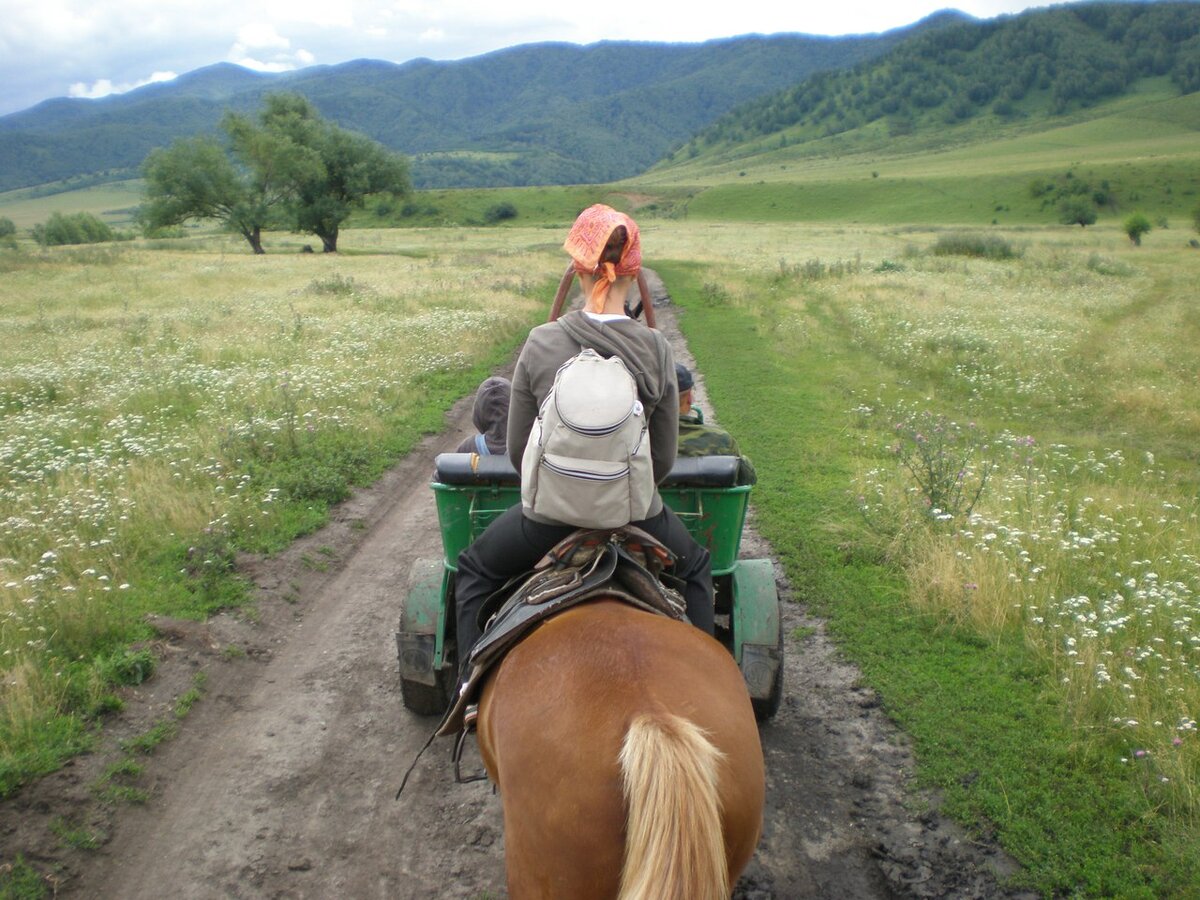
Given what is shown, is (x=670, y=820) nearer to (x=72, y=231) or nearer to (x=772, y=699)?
(x=772, y=699)

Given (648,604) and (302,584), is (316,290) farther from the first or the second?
(648,604)

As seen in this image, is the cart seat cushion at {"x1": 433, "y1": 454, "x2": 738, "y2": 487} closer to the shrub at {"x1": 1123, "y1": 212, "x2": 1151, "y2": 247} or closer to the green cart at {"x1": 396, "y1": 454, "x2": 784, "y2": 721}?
the green cart at {"x1": 396, "y1": 454, "x2": 784, "y2": 721}

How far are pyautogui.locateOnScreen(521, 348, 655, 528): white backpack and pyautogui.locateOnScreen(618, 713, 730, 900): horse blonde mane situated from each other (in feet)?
3.39

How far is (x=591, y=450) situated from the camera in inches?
119

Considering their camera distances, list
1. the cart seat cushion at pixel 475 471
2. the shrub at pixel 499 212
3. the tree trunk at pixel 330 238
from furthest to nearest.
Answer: the shrub at pixel 499 212, the tree trunk at pixel 330 238, the cart seat cushion at pixel 475 471

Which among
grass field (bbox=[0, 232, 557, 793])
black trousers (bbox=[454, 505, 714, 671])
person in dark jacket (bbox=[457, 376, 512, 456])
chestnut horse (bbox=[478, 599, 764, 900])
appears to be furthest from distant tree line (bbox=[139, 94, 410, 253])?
chestnut horse (bbox=[478, 599, 764, 900])

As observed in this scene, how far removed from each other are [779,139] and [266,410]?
204 metres

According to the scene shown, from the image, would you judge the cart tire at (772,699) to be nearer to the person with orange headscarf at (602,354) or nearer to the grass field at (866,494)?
the grass field at (866,494)

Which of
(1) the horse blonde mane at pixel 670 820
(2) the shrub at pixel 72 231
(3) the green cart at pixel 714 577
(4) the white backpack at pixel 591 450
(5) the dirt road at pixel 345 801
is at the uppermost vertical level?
(4) the white backpack at pixel 591 450

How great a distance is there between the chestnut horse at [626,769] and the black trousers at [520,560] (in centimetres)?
76

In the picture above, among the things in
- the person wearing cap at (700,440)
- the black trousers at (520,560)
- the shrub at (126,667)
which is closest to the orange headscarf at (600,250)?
the black trousers at (520,560)

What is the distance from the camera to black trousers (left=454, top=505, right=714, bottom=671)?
11.5 feet

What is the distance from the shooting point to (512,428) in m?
3.52

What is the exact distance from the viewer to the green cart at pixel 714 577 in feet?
15.0
